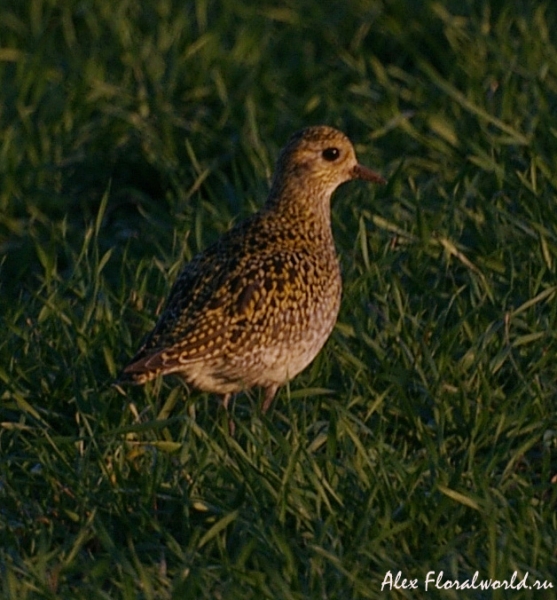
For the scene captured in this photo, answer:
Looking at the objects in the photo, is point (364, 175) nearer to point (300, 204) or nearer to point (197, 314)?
point (300, 204)

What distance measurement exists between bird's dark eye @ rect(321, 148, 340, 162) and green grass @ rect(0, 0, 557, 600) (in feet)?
1.17

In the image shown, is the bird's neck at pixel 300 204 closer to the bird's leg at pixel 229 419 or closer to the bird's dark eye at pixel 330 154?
the bird's dark eye at pixel 330 154

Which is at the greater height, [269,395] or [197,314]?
[197,314]

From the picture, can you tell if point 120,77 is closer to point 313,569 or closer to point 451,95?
point 451,95

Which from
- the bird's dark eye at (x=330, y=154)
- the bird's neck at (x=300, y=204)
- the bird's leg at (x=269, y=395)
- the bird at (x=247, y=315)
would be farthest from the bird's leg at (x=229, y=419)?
the bird's dark eye at (x=330, y=154)

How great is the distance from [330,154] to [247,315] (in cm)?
114

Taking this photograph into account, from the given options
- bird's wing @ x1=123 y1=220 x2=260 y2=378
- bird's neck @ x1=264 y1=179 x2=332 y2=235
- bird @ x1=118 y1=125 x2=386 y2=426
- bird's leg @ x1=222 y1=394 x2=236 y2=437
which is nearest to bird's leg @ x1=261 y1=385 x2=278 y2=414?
bird @ x1=118 y1=125 x2=386 y2=426

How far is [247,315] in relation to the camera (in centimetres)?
701

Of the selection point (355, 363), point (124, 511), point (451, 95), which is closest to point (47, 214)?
point (451, 95)

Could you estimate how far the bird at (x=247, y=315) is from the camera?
272 inches

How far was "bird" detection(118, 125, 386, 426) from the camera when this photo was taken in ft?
22.7

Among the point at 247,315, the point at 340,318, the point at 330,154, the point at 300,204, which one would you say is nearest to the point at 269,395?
the point at 247,315

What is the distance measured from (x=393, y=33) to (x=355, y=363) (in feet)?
13.6

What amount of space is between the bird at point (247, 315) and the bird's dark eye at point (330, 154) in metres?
0.45
